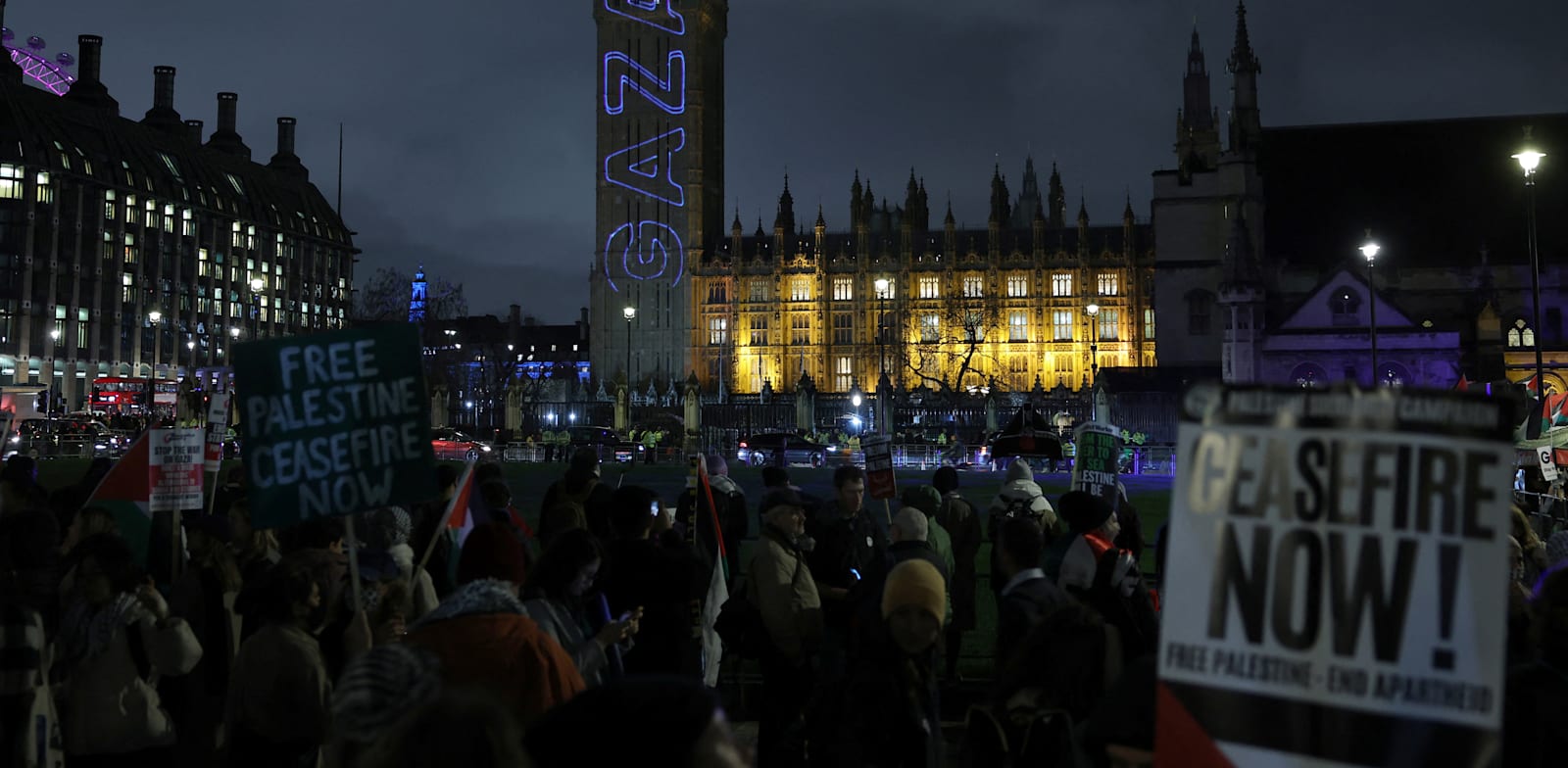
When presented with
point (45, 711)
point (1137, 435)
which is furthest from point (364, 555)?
point (1137, 435)

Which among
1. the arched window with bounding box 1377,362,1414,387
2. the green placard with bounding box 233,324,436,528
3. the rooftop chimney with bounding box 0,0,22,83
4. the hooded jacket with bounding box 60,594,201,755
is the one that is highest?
the rooftop chimney with bounding box 0,0,22,83

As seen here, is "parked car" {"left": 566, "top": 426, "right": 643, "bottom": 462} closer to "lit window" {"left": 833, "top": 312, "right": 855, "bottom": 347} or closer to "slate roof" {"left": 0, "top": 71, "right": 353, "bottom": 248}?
"lit window" {"left": 833, "top": 312, "right": 855, "bottom": 347}

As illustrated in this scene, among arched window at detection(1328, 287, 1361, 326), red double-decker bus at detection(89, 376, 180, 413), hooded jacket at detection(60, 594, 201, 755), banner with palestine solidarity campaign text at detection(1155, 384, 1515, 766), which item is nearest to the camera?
banner with palestine solidarity campaign text at detection(1155, 384, 1515, 766)

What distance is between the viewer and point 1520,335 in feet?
Answer: 156

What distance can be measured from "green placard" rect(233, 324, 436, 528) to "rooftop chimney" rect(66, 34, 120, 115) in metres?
84.3

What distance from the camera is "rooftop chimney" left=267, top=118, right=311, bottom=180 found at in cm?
10125

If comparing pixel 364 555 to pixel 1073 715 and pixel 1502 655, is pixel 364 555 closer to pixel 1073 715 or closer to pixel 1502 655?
pixel 1073 715

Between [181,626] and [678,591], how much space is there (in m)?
2.12

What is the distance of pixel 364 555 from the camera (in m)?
6.55

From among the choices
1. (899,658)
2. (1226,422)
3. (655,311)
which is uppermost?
(655,311)

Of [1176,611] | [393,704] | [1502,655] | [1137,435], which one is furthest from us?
[1137,435]

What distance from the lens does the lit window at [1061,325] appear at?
8400 cm

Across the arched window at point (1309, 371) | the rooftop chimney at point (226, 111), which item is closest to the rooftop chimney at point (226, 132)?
the rooftop chimney at point (226, 111)

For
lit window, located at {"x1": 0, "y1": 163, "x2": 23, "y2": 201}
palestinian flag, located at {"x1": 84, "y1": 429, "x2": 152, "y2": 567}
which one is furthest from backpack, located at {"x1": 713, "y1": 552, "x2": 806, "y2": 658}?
lit window, located at {"x1": 0, "y1": 163, "x2": 23, "y2": 201}
